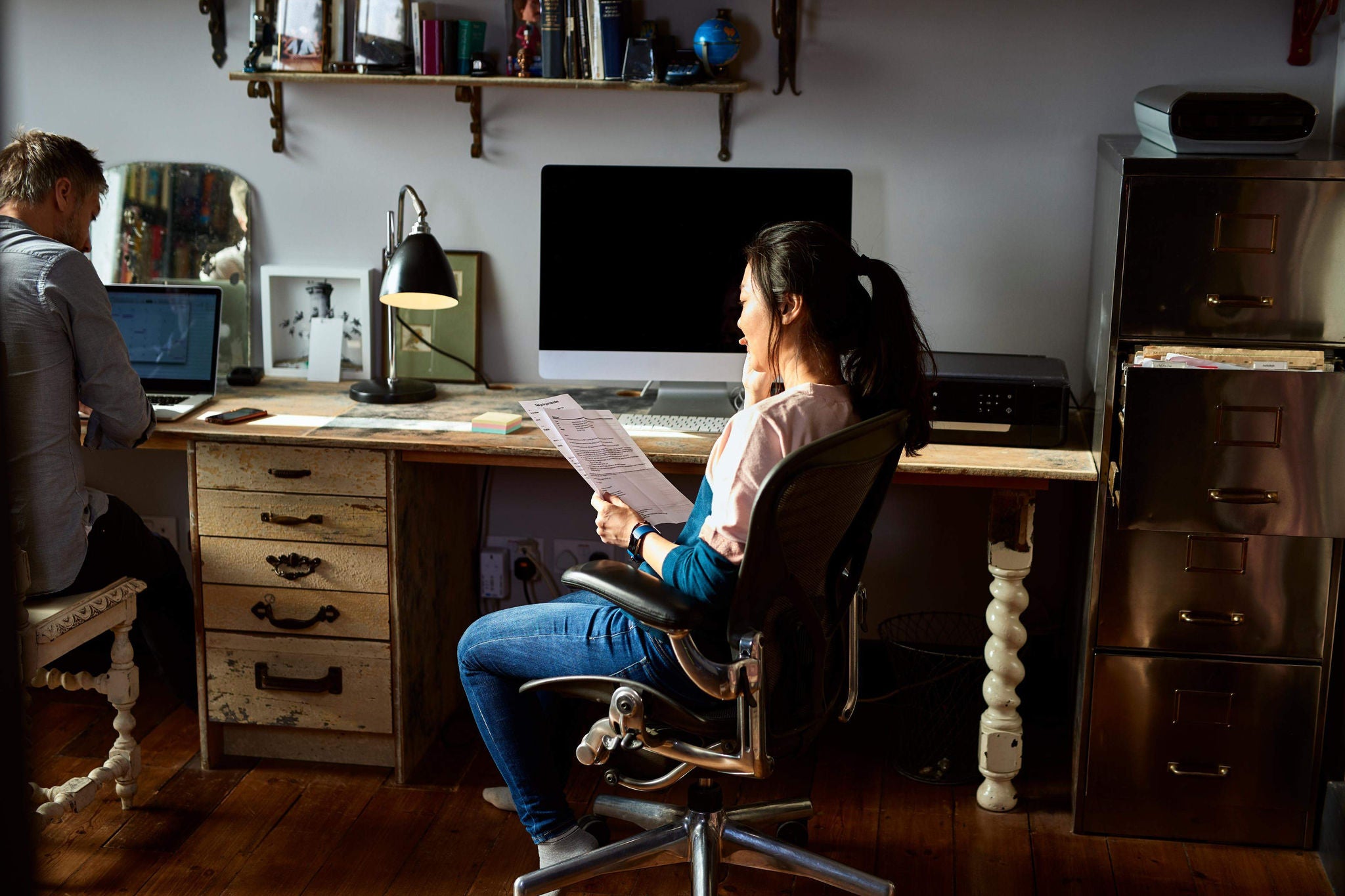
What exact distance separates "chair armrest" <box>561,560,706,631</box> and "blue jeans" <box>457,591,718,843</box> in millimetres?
145

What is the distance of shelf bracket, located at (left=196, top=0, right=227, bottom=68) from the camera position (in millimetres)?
2738

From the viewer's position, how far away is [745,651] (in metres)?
1.59

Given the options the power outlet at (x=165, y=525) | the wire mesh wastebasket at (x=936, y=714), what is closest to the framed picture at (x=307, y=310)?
the power outlet at (x=165, y=525)

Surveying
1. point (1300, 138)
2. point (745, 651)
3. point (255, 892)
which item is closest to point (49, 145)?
point (255, 892)

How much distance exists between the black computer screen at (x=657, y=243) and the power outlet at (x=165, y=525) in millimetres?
1199

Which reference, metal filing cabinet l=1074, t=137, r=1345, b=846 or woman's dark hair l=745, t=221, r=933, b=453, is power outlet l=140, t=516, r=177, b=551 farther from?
metal filing cabinet l=1074, t=137, r=1345, b=846

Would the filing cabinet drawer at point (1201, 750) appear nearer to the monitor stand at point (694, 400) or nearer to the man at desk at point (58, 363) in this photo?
the monitor stand at point (694, 400)

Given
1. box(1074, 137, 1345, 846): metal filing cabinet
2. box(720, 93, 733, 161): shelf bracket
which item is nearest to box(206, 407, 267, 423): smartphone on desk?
box(720, 93, 733, 161): shelf bracket

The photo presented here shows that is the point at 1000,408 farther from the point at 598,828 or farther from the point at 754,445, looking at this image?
the point at 598,828

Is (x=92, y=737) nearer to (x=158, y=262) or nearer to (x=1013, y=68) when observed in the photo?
(x=158, y=262)

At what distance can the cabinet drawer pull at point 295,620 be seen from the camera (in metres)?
2.36

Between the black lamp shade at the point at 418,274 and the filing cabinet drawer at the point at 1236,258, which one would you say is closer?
the filing cabinet drawer at the point at 1236,258

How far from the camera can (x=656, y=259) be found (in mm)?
2447

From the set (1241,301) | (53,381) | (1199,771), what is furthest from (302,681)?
(1241,301)
